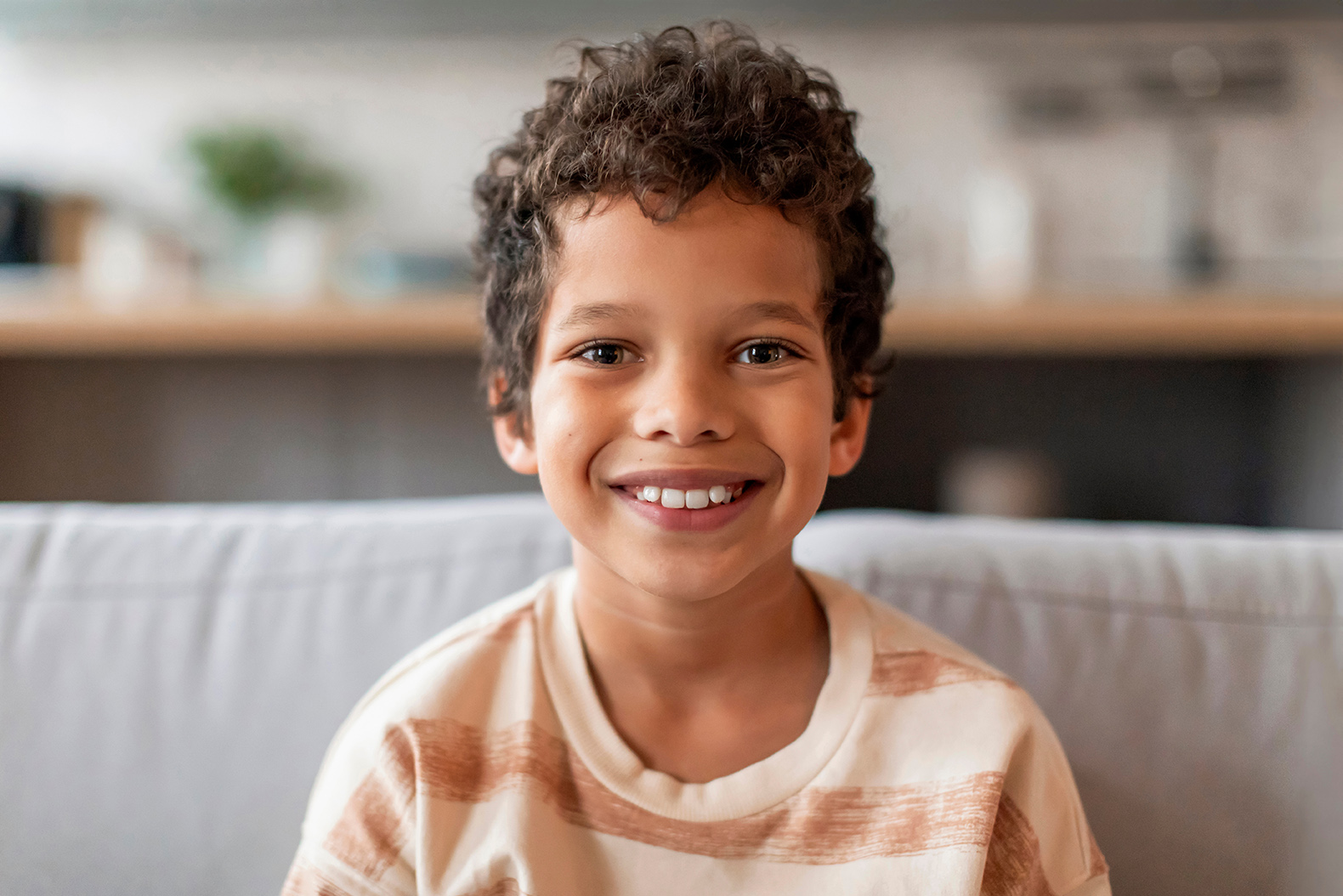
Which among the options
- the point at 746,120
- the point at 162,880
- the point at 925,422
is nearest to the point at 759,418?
the point at 746,120

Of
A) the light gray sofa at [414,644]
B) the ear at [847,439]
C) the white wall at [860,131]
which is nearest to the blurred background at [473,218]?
the white wall at [860,131]

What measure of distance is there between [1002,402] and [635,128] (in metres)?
2.01

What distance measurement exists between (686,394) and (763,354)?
0.24ft

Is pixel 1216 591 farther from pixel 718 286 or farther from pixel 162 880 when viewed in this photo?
pixel 162 880

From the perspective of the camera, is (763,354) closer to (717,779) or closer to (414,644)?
(717,779)

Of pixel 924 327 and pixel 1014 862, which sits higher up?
pixel 924 327

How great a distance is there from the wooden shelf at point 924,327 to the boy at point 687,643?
4.63ft

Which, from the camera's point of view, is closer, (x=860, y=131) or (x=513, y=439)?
(x=513, y=439)

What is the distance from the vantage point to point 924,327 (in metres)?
2.11

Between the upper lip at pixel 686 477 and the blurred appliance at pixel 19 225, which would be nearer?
the upper lip at pixel 686 477

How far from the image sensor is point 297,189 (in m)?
2.45

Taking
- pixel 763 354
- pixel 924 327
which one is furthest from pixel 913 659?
pixel 924 327

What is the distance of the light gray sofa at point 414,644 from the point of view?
0.78 metres

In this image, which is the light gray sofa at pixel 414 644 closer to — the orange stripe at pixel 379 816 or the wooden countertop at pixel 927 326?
the orange stripe at pixel 379 816
